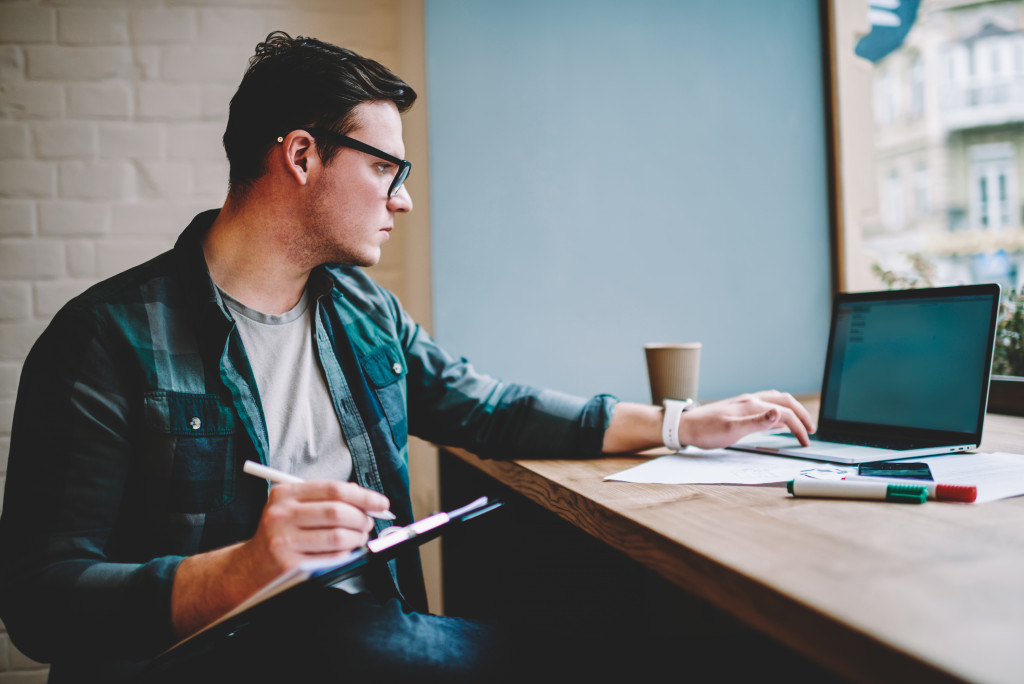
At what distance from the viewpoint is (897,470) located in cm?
83

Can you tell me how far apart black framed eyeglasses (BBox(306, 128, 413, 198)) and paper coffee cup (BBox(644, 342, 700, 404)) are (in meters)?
0.54

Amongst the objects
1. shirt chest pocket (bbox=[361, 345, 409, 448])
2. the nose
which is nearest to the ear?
the nose

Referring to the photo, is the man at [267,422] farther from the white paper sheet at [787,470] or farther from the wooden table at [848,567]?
the wooden table at [848,567]

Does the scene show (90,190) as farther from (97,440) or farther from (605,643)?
A: (605,643)

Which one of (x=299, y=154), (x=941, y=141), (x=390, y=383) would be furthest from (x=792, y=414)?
(x=941, y=141)

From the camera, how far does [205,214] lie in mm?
1136

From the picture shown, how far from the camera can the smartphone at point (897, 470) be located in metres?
0.80

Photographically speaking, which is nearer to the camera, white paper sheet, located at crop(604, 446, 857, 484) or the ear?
white paper sheet, located at crop(604, 446, 857, 484)

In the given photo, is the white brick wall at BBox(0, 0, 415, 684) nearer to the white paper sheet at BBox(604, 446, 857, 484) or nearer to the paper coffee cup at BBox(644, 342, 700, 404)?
the paper coffee cup at BBox(644, 342, 700, 404)

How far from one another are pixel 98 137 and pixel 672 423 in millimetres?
1406

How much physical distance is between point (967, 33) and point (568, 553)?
161 cm

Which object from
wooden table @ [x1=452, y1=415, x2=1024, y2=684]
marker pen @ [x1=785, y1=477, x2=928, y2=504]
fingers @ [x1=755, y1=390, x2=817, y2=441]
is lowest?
wooden table @ [x1=452, y1=415, x2=1024, y2=684]

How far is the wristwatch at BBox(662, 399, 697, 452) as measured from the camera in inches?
43.3

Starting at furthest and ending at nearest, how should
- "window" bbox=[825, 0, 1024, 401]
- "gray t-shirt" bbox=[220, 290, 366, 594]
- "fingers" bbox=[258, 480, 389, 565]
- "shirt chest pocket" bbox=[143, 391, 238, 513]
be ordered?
1. "window" bbox=[825, 0, 1024, 401]
2. "gray t-shirt" bbox=[220, 290, 366, 594]
3. "shirt chest pocket" bbox=[143, 391, 238, 513]
4. "fingers" bbox=[258, 480, 389, 565]
